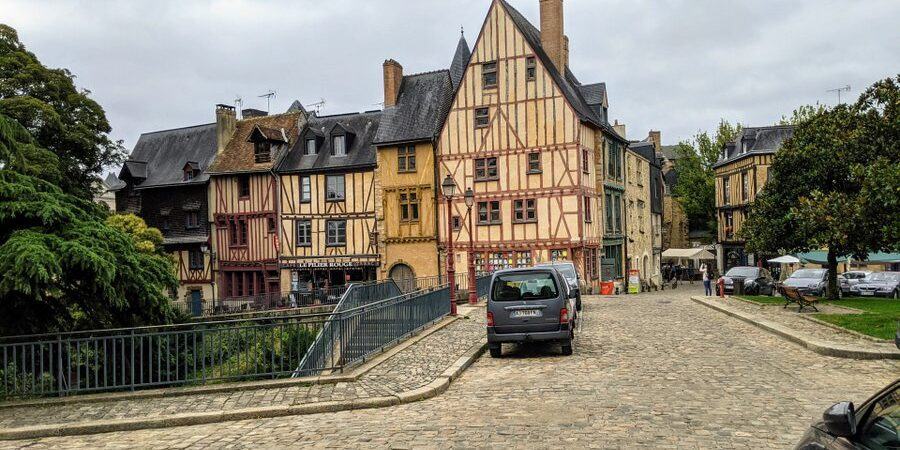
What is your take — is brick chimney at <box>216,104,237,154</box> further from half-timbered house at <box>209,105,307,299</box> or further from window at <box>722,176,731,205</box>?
window at <box>722,176,731,205</box>

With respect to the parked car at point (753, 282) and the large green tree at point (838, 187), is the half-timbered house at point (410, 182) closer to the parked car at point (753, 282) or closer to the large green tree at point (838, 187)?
the parked car at point (753, 282)

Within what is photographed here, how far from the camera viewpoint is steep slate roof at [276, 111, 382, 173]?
38.8 meters

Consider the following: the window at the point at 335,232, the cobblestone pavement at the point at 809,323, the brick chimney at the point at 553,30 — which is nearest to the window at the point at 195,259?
the window at the point at 335,232

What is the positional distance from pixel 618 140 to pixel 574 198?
26.5 feet

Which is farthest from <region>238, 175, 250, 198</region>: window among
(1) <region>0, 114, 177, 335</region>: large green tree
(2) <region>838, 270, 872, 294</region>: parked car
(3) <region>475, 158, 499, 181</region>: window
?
(2) <region>838, 270, 872, 294</region>: parked car

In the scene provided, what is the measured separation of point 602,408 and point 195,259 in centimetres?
3821

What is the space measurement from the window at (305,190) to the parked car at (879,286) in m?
27.9

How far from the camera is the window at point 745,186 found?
4878 cm

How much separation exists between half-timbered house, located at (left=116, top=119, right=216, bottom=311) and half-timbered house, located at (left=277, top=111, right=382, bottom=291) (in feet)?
18.2

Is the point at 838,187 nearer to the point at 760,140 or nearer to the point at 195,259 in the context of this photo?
the point at 760,140

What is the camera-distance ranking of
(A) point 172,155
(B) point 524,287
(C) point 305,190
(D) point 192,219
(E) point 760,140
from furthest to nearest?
(E) point 760,140 → (A) point 172,155 → (D) point 192,219 → (C) point 305,190 → (B) point 524,287

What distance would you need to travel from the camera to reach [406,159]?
37.2m

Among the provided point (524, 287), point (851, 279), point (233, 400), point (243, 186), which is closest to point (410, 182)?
point (243, 186)

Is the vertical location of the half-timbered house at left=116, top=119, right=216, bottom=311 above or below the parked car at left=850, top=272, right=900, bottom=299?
above
